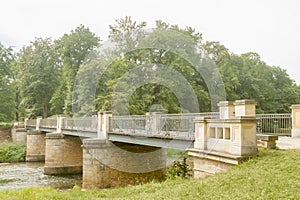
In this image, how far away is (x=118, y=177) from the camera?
1678 cm

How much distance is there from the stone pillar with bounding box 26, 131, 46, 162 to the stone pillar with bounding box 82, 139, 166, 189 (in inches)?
633

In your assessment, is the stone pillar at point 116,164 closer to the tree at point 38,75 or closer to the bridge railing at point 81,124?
the bridge railing at point 81,124

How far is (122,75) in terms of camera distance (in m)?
28.0

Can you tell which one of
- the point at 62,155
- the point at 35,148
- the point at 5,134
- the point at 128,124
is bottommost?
the point at 35,148

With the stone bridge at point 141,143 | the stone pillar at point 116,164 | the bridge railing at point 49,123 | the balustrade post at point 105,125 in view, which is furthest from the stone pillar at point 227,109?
the bridge railing at point 49,123

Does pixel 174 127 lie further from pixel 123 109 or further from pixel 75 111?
pixel 75 111

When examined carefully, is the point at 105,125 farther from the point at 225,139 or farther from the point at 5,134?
the point at 5,134

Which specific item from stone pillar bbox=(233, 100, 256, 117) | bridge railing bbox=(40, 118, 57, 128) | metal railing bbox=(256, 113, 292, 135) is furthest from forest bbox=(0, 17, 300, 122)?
stone pillar bbox=(233, 100, 256, 117)

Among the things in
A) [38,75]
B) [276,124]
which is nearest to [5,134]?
[38,75]

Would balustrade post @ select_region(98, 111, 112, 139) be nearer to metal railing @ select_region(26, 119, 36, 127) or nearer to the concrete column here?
the concrete column

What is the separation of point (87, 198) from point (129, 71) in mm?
19769

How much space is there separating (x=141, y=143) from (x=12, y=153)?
2231cm

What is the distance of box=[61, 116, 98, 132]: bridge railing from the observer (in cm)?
2099

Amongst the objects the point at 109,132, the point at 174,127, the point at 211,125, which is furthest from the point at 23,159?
the point at 211,125
